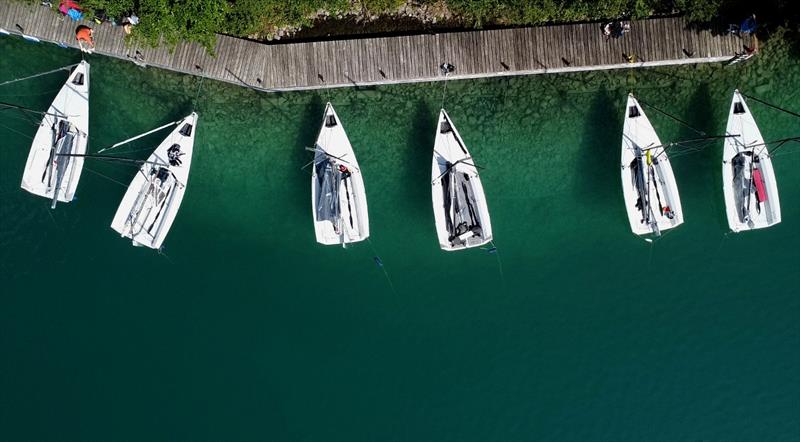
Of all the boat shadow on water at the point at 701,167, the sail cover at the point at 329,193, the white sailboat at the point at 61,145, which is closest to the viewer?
the sail cover at the point at 329,193

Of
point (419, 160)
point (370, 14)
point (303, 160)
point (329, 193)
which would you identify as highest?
point (370, 14)

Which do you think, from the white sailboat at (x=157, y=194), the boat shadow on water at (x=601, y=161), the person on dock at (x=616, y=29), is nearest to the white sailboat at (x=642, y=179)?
the boat shadow on water at (x=601, y=161)

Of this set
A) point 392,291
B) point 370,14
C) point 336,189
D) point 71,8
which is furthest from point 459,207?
point 71,8

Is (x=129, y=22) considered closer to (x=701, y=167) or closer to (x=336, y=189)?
(x=336, y=189)

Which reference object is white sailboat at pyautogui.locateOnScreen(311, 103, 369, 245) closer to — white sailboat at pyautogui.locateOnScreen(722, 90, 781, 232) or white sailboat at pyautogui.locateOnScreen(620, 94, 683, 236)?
white sailboat at pyautogui.locateOnScreen(620, 94, 683, 236)

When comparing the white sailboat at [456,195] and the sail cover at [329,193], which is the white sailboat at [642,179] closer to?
the white sailboat at [456,195]

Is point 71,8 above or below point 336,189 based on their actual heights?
above

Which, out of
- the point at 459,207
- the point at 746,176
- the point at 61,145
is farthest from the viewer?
the point at 61,145
